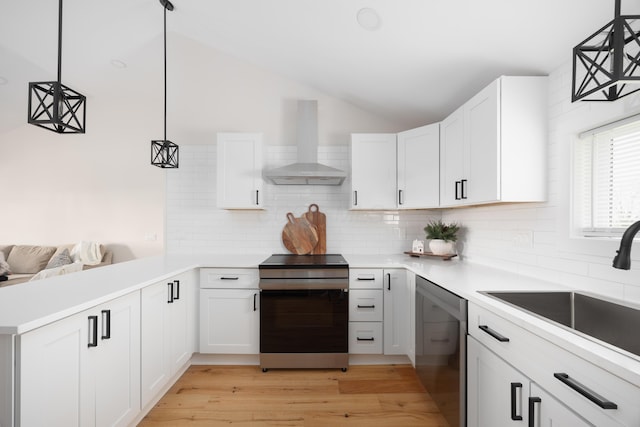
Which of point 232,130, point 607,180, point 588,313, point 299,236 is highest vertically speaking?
point 232,130

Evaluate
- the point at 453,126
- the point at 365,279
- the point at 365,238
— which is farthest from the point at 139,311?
the point at 453,126

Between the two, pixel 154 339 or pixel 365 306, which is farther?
pixel 365 306

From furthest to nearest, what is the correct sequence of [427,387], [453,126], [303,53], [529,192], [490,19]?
[303,53], [453,126], [427,387], [529,192], [490,19]

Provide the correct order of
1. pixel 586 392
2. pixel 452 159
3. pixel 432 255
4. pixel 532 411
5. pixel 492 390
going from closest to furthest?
pixel 586 392 < pixel 532 411 < pixel 492 390 < pixel 452 159 < pixel 432 255

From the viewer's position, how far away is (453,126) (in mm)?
2568

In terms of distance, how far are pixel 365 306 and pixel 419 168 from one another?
51.8 inches

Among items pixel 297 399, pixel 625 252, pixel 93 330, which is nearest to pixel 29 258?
pixel 93 330

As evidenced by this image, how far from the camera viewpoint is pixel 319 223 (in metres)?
3.54

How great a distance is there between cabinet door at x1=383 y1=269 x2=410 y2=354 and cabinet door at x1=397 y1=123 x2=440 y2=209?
0.68 metres

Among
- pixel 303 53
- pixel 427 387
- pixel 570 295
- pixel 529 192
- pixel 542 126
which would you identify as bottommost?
pixel 427 387

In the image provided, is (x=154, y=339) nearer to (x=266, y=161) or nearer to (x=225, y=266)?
(x=225, y=266)

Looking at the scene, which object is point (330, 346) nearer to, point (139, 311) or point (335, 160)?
point (139, 311)

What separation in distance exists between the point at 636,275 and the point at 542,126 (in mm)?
956

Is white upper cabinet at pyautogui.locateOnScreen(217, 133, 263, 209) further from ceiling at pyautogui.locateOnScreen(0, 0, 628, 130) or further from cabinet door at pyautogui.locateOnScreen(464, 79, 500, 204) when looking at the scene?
cabinet door at pyautogui.locateOnScreen(464, 79, 500, 204)
